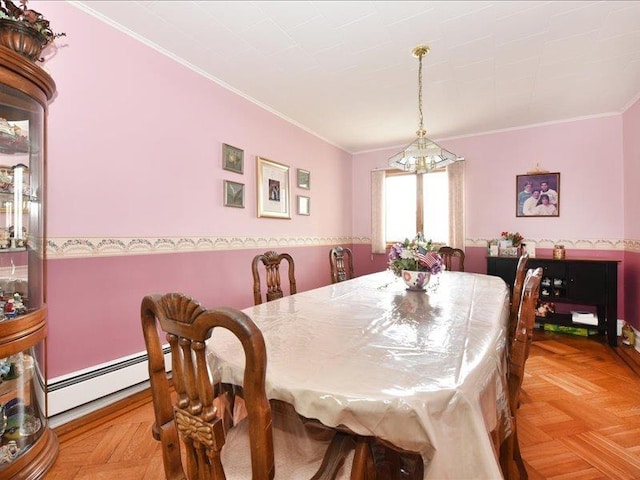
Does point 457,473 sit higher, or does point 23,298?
point 23,298

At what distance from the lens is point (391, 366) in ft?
3.07

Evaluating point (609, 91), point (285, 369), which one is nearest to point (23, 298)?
point (285, 369)

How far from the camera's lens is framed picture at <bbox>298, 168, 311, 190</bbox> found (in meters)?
4.11

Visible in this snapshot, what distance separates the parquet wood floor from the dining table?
843 millimetres

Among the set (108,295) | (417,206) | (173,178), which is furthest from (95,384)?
(417,206)

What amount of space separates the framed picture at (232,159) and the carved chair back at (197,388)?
2388 mm

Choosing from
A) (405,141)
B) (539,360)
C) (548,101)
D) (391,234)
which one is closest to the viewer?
(539,360)

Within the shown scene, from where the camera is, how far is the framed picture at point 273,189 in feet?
11.3

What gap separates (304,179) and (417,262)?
8.17 feet

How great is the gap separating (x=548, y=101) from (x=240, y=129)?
3.26 meters

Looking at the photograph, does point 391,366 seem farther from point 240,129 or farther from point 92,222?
point 240,129

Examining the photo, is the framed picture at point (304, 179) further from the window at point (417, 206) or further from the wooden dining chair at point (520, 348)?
the wooden dining chair at point (520, 348)

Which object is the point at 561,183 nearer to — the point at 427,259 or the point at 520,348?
the point at 427,259

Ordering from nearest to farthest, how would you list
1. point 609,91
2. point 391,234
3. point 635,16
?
point 635,16, point 609,91, point 391,234
